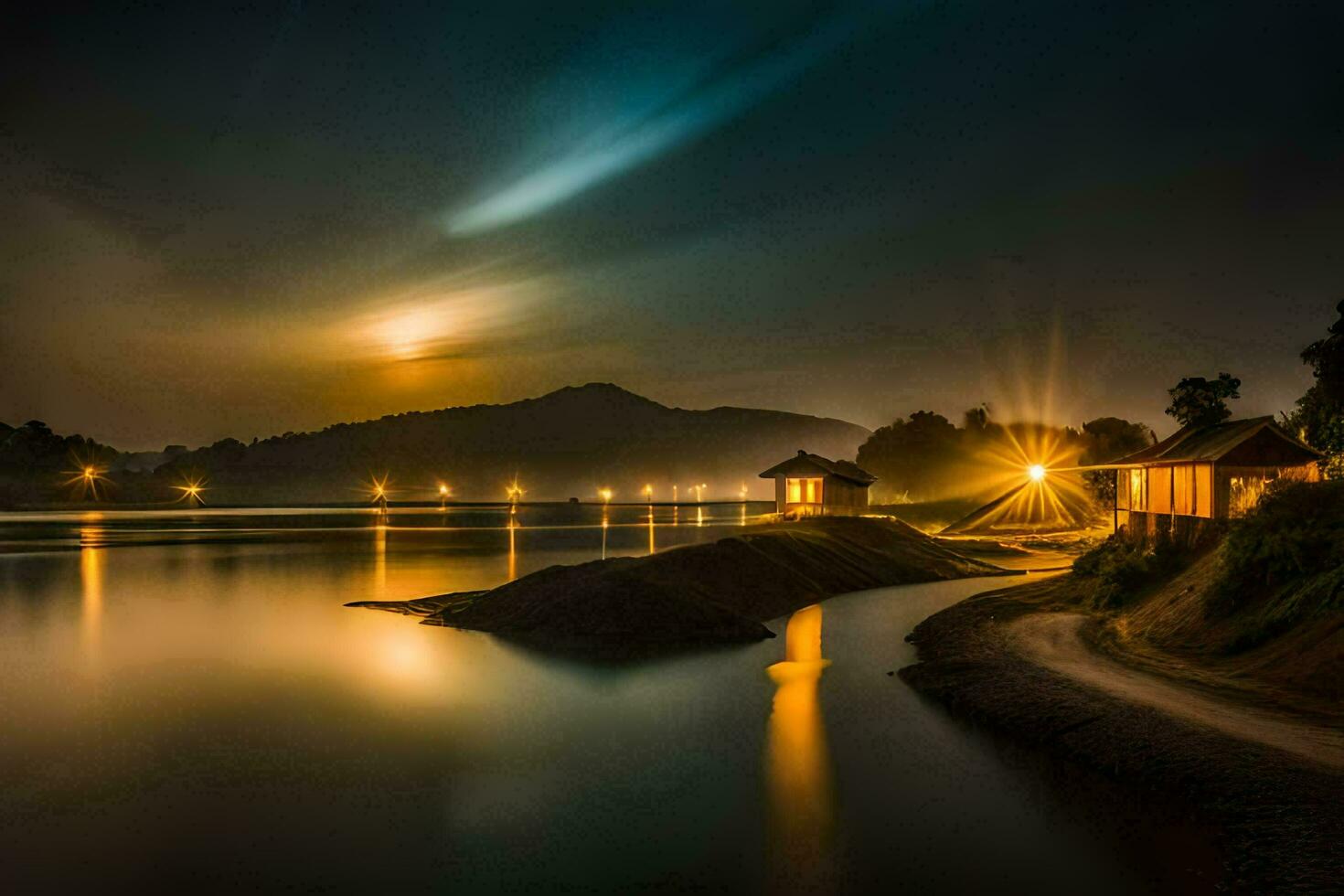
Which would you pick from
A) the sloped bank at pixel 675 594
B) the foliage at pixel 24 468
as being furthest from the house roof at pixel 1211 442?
the foliage at pixel 24 468

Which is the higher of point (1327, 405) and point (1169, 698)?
point (1327, 405)

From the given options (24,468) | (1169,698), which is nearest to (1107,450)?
(1169,698)

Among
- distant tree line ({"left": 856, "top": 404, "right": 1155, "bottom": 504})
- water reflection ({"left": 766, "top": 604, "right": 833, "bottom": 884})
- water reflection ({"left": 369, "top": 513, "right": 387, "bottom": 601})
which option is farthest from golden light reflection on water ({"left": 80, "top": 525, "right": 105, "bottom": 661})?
distant tree line ({"left": 856, "top": 404, "right": 1155, "bottom": 504})

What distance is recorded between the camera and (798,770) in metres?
15.9

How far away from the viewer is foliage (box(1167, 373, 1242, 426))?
5384 cm

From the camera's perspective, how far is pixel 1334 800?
11.5 meters

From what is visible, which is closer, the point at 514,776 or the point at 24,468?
the point at 514,776

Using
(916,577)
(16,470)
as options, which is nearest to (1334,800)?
(916,577)

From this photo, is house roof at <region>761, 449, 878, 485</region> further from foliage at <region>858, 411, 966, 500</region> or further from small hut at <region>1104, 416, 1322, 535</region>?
foliage at <region>858, 411, 966, 500</region>

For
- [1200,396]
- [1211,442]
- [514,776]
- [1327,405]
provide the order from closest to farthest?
[514,776], [1211,442], [1327,405], [1200,396]

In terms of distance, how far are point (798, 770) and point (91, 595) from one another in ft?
135

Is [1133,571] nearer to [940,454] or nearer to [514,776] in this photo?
[514,776]

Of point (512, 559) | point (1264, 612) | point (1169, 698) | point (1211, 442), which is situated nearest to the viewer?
point (1169, 698)

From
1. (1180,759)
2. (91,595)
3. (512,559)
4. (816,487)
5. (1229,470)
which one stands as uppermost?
(1229,470)
